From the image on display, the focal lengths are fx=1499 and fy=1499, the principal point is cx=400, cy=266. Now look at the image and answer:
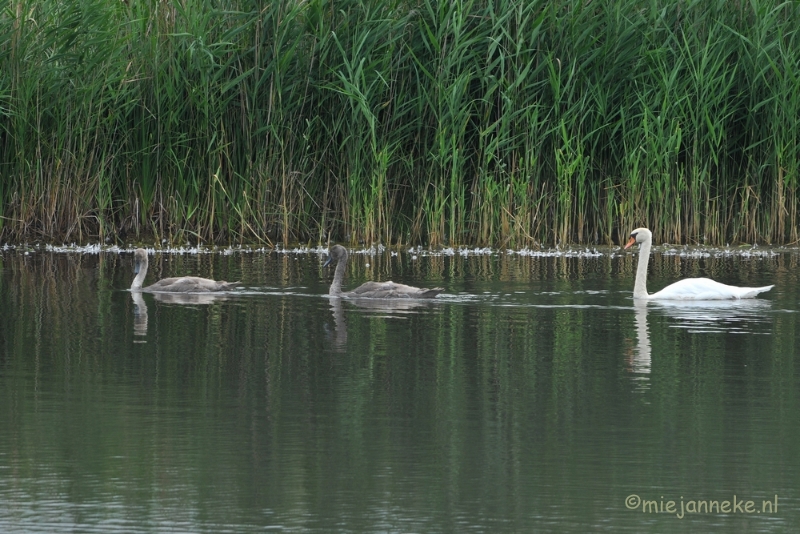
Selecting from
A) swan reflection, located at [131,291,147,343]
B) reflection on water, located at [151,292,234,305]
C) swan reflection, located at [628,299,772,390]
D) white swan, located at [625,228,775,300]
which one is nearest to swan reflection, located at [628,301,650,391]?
swan reflection, located at [628,299,772,390]

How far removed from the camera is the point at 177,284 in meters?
12.6

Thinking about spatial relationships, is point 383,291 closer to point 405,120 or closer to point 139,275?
point 139,275

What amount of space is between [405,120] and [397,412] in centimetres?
1017

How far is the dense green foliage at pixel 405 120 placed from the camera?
16328mm

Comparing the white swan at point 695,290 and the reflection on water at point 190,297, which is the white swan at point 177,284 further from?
the white swan at point 695,290

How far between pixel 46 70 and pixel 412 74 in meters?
4.01

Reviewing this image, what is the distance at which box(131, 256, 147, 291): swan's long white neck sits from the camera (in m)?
12.8

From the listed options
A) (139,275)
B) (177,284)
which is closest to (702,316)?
(177,284)

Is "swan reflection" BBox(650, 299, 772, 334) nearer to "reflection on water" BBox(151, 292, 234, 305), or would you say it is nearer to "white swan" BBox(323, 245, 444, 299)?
"white swan" BBox(323, 245, 444, 299)

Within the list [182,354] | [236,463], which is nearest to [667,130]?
[182,354]

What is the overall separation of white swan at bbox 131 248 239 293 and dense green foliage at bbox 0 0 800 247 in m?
3.59

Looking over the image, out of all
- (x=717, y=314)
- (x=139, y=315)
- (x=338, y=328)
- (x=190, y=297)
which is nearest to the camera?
(x=338, y=328)

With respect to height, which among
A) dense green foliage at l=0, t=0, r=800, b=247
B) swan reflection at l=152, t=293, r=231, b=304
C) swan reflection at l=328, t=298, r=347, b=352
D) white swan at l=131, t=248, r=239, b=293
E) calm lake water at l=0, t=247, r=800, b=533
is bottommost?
calm lake water at l=0, t=247, r=800, b=533

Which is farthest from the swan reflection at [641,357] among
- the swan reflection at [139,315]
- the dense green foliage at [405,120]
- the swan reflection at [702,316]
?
the dense green foliage at [405,120]
